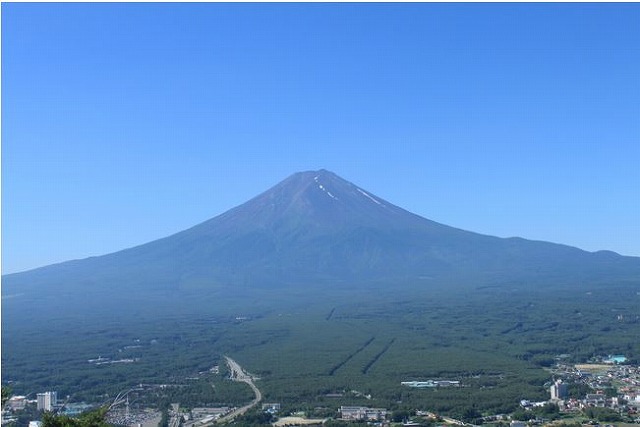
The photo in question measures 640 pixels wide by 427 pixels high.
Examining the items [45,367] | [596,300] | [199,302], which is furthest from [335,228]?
[45,367]

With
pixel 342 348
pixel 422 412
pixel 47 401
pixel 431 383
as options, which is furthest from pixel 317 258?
pixel 422 412

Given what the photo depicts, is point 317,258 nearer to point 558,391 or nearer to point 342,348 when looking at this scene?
point 342,348

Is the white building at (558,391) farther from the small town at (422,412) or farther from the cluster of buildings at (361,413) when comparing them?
the cluster of buildings at (361,413)

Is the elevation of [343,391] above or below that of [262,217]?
below

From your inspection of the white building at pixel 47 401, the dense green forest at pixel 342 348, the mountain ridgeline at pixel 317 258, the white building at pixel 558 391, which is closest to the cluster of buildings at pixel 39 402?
the white building at pixel 47 401

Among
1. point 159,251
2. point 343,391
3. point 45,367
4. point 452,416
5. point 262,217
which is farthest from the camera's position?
point 262,217

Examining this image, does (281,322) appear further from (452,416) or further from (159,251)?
(159,251)
